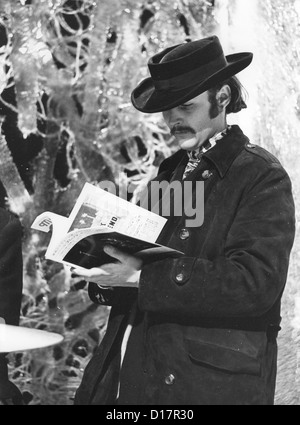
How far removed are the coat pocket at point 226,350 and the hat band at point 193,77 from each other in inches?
27.2

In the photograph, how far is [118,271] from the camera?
1.94 m

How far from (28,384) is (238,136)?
1.46 m

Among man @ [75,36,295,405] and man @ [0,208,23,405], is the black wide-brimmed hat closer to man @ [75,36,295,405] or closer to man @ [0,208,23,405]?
man @ [75,36,295,405]

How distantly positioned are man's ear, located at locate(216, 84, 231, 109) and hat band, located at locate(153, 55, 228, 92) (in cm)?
6

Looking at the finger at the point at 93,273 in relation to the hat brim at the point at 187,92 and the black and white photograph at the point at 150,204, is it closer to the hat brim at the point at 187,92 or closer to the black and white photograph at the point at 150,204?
the black and white photograph at the point at 150,204

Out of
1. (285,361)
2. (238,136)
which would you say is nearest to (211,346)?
(238,136)

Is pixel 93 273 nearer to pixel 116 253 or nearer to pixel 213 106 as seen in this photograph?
pixel 116 253

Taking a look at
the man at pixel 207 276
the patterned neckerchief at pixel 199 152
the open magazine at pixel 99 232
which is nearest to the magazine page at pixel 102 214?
the open magazine at pixel 99 232

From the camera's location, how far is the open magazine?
6.10ft

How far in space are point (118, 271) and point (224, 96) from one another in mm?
595

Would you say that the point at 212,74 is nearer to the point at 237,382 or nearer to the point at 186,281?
the point at 186,281

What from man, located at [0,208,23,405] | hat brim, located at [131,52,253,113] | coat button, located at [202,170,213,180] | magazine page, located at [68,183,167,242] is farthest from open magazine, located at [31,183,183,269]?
man, located at [0,208,23,405]

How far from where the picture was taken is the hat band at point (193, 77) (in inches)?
81.6

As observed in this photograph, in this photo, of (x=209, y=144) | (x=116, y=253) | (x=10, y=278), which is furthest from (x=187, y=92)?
(x=10, y=278)
